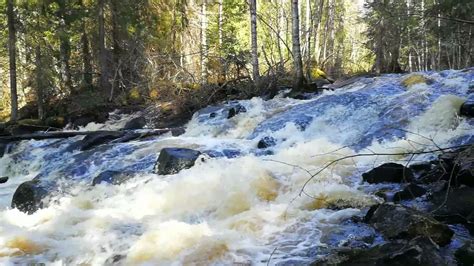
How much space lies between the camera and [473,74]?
40.5ft

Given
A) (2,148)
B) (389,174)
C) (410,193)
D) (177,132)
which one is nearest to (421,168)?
(389,174)

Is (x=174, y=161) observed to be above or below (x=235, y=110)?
below

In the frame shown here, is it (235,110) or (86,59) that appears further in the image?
(86,59)

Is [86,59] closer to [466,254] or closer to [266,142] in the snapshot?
[266,142]

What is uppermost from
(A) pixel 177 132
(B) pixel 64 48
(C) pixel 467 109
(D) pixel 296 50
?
(B) pixel 64 48

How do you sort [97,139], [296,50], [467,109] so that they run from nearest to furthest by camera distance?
[467,109], [97,139], [296,50]

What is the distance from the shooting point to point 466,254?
441cm

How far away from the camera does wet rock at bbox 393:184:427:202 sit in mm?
6009

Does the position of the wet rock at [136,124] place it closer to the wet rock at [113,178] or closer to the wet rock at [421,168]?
the wet rock at [113,178]

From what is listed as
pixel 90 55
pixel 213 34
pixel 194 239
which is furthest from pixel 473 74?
pixel 90 55

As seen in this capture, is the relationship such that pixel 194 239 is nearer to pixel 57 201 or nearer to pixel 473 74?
pixel 57 201

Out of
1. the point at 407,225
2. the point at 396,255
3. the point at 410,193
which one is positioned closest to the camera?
the point at 396,255

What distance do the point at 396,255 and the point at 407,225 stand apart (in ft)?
1.96

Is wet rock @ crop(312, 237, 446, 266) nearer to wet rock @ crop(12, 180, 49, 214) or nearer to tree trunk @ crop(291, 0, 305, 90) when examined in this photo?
wet rock @ crop(12, 180, 49, 214)
